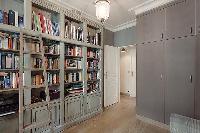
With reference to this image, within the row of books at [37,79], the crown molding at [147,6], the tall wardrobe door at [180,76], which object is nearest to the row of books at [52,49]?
the row of books at [37,79]

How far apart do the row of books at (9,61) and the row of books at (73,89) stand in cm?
122

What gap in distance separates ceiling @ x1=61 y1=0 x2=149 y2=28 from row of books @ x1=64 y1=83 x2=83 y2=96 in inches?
A: 77.2

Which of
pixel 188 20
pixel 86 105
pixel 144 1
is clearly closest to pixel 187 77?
pixel 188 20

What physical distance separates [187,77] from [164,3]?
1.71 meters

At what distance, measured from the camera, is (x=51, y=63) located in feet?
9.20

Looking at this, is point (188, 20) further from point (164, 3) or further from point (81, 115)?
point (81, 115)

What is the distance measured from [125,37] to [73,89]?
275 centimetres

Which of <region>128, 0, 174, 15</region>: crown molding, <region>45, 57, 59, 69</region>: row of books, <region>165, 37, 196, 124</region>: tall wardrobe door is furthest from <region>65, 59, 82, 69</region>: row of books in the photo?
<region>165, 37, 196, 124</region>: tall wardrobe door

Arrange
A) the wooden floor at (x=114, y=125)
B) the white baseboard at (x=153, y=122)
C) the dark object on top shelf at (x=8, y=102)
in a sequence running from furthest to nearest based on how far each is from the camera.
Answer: the white baseboard at (x=153, y=122)
the wooden floor at (x=114, y=125)
the dark object on top shelf at (x=8, y=102)

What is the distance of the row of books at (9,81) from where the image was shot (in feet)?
7.02

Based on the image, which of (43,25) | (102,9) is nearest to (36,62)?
(43,25)

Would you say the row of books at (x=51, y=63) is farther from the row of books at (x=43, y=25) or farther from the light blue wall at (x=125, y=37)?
the light blue wall at (x=125, y=37)

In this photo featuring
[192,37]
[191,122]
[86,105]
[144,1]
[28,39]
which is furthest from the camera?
[86,105]

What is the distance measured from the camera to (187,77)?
2.74 meters
